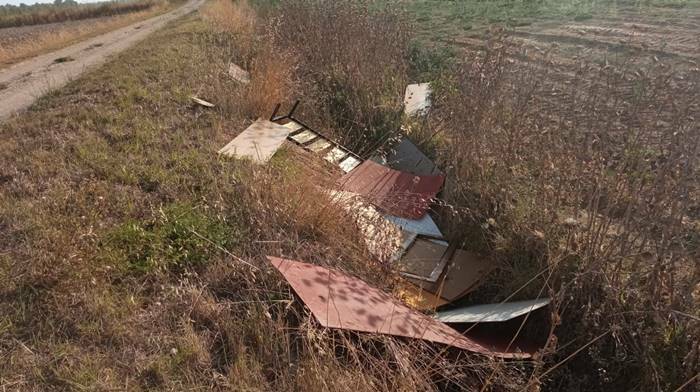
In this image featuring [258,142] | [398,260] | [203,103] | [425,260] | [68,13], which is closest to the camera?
[398,260]

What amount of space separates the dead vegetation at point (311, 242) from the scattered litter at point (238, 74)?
5.79 feet

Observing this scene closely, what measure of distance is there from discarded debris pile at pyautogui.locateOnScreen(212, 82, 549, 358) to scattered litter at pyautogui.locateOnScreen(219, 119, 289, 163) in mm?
11

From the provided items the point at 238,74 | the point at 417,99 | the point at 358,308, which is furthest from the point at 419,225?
the point at 238,74

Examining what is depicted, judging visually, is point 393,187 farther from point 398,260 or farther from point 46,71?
point 46,71

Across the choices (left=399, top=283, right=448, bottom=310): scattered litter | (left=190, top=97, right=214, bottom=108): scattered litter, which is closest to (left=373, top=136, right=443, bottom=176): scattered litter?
(left=399, top=283, right=448, bottom=310): scattered litter

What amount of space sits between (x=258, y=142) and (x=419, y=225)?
2063mm

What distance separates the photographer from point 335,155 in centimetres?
521

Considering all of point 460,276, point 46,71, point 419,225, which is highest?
point 46,71

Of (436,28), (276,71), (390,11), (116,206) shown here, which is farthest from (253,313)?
(436,28)

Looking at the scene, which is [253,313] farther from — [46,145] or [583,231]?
[46,145]

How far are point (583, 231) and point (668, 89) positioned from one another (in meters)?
1.03

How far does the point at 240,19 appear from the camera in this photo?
39.5 feet

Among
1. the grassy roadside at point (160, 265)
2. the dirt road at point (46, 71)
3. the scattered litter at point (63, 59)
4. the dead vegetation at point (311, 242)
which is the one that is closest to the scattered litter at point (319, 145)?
the dead vegetation at point (311, 242)

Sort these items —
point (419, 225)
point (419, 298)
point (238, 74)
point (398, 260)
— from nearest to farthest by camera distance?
point (419, 298), point (398, 260), point (419, 225), point (238, 74)
